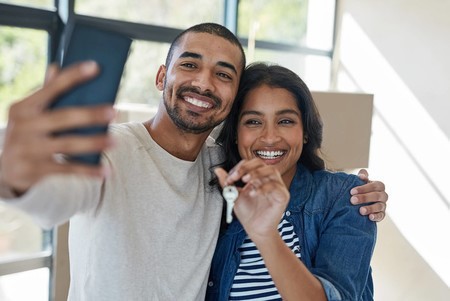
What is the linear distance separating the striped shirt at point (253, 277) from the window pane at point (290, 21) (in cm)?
214

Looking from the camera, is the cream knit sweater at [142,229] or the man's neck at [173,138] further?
the man's neck at [173,138]

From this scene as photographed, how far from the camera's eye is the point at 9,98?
228 centimetres

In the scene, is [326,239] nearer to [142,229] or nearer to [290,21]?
[142,229]

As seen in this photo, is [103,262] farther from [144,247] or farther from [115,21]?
[115,21]

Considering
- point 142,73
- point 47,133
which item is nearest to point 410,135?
point 142,73

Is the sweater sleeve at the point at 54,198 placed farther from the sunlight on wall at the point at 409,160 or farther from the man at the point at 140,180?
the sunlight on wall at the point at 409,160

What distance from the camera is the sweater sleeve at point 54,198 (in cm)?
77

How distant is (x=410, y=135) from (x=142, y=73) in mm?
1818

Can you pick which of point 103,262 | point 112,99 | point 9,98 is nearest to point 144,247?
point 103,262

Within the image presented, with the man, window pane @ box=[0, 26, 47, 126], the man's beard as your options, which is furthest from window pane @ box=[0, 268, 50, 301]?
the man's beard

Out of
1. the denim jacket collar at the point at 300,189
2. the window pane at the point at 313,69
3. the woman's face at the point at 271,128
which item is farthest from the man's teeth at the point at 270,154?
the window pane at the point at 313,69

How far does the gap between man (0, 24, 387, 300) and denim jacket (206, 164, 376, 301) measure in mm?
59

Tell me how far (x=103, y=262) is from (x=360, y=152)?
153cm

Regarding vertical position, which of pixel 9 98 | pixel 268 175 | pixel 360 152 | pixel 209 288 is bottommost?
pixel 209 288
